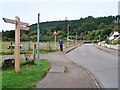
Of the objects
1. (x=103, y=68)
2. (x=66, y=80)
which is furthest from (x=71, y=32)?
(x=66, y=80)

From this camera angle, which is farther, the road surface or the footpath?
the road surface

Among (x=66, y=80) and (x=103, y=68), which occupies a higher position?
(x=66, y=80)

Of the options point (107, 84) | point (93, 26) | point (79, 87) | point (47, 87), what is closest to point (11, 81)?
point (47, 87)

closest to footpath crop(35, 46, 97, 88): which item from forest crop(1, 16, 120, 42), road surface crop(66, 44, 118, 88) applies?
road surface crop(66, 44, 118, 88)

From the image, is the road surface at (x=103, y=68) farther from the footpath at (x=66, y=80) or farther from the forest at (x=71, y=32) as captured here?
the forest at (x=71, y=32)

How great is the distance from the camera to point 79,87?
17.2 feet

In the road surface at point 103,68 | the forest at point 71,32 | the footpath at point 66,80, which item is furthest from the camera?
the forest at point 71,32

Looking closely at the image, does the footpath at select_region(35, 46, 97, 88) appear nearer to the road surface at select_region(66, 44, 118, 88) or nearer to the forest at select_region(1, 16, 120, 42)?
the road surface at select_region(66, 44, 118, 88)

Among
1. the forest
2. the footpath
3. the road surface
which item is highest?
the forest

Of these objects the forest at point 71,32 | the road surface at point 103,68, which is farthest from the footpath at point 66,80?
the forest at point 71,32

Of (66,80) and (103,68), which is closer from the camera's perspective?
(66,80)

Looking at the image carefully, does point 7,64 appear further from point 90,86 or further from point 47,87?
point 90,86

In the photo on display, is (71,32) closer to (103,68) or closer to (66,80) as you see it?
(103,68)

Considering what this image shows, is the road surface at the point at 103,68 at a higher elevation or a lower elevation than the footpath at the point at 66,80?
lower
